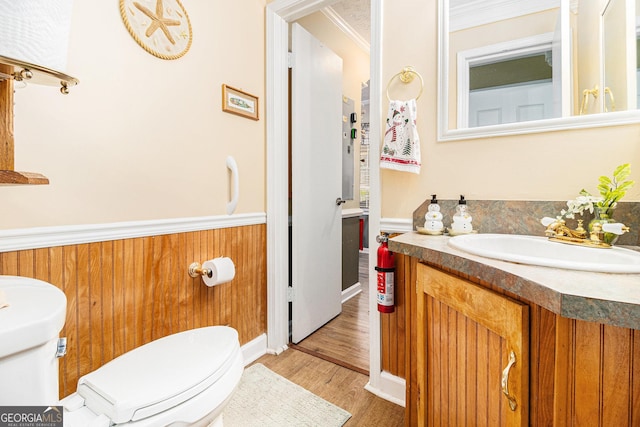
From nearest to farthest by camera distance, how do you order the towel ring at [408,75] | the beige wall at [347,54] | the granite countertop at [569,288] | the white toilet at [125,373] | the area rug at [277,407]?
the granite countertop at [569,288], the white toilet at [125,373], the area rug at [277,407], the towel ring at [408,75], the beige wall at [347,54]

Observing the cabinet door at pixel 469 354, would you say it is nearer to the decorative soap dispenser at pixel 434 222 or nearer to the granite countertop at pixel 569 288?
the granite countertop at pixel 569 288

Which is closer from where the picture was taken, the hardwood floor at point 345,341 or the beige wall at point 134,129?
the beige wall at point 134,129

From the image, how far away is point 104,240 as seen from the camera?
1219 millimetres

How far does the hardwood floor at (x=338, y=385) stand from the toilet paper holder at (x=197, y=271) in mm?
747

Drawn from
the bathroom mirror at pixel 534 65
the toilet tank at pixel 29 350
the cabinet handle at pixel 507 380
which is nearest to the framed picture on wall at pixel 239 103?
the bathroom mirror at pixel 534 65

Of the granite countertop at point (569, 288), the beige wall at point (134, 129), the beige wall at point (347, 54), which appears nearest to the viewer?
the granite countertop at point (569, 288)

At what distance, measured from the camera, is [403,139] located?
146 centimetres

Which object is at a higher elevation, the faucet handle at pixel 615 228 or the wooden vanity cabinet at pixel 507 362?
the faucet handle at pixel 615 228

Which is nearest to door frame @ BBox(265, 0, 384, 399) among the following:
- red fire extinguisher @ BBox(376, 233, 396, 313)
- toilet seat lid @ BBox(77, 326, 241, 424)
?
red fire extinguisher @ BBox(376, 233, 396, 313)

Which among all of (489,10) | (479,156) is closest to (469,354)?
(479,156)

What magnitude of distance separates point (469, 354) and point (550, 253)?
19.4 inches

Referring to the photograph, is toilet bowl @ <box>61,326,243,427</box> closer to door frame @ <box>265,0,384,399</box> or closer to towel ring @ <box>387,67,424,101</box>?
door frame @ <box>265,0,384,399</box>

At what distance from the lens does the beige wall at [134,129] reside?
3.50ft

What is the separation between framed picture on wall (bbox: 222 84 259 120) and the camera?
169cm
